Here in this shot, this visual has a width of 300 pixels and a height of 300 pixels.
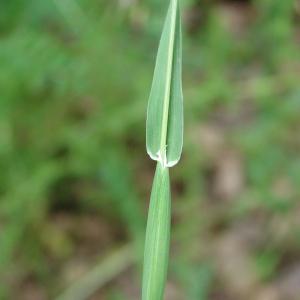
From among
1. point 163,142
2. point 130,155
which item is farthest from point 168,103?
point 130,155

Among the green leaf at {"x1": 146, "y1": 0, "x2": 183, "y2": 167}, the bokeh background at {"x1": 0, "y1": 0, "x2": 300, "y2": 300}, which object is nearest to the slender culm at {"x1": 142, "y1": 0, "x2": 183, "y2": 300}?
the green leaf at {"x1": 146, "y1": 0, "x2": 183, "y2": 167}

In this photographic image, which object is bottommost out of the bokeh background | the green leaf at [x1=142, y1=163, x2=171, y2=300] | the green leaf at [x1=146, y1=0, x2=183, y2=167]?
the green leaf at [x1=142, y1=163, x2=171, y2=300]

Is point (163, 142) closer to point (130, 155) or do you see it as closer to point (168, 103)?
point (168, 103)

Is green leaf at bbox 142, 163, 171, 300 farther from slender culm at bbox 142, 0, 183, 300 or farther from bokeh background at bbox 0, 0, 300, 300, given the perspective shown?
bokeh background at bbox 0, 0, 300, 300

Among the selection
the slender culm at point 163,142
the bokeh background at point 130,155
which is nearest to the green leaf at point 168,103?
the slender culm at point 163,142

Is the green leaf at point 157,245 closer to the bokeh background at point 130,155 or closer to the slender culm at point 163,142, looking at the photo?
the slender culm at point 163,142

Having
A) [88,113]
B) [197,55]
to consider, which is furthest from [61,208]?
[197,55]

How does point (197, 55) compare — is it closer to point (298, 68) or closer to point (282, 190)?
point (298, 68)
